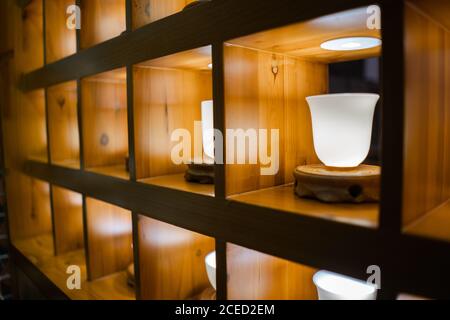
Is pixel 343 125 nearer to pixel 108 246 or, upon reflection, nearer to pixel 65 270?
pixel 108 246

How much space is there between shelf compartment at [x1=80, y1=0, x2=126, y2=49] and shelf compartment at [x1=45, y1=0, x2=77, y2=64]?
1.26 feet

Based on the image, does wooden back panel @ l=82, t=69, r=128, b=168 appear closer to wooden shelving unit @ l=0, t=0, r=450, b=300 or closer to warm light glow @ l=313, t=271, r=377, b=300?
wooden shelving unit @ l=0, t=0, r=450, b=300

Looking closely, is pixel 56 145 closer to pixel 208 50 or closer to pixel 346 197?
pixel 208 50

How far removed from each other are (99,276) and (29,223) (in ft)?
3.18

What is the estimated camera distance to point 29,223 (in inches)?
87.6

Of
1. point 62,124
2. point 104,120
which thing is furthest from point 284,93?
point 62,124

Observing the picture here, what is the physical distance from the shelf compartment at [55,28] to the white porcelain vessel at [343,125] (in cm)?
141

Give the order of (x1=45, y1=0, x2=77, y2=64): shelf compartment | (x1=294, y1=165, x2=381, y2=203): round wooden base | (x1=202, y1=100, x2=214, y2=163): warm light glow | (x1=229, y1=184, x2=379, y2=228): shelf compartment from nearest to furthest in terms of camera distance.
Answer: (x1=229, y1=184, x2=379, y2=228): shelf compartment → (x1=294, y1=165, x2=381, y2=203): round wooden base → (x1=202, y1=100, x2=214, y2=163): warm light glow → (x1=45, y1=0, x2=77, y2=64): shelf compartment

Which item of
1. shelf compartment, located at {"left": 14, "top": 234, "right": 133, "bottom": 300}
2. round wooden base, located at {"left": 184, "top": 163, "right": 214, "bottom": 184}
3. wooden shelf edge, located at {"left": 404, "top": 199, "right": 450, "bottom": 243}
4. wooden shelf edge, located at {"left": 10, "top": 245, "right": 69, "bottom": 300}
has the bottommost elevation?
wooden shelf edge, located at {"left": 10, "top": 245, "right": 69, "bottom": 300}

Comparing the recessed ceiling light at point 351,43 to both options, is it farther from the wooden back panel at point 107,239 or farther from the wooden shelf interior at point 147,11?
the wooden back panel at point 107,239

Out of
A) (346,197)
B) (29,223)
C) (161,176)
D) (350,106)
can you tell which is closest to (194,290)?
(161,176)

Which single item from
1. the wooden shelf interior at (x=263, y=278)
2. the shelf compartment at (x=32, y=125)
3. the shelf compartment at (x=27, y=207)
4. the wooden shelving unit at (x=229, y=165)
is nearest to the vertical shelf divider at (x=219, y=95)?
the wooden shelving unit at (x=229, y=165)

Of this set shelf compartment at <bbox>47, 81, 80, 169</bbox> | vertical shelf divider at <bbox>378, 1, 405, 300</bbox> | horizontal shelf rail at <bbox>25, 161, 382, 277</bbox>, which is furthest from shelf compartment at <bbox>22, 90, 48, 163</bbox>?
vertical shelf divider at <bbox>378, 1, 405, 300</bbox>

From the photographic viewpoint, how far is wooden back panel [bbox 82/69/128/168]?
1.47 m
